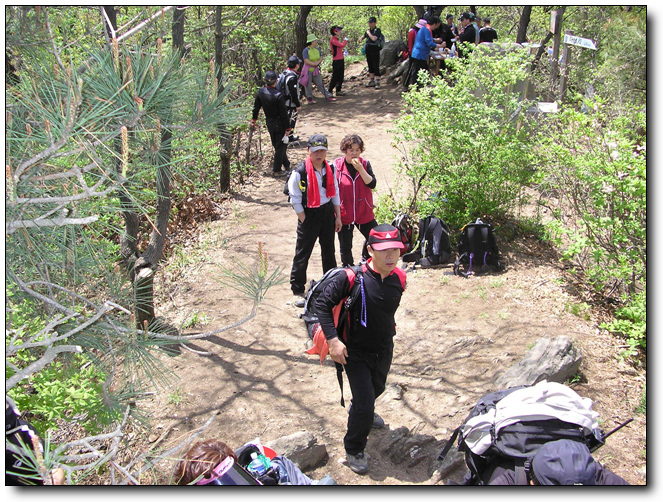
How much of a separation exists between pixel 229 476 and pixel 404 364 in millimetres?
2839

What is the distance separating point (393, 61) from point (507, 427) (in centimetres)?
1461

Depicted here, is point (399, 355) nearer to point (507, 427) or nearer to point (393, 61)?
point (507, 427)

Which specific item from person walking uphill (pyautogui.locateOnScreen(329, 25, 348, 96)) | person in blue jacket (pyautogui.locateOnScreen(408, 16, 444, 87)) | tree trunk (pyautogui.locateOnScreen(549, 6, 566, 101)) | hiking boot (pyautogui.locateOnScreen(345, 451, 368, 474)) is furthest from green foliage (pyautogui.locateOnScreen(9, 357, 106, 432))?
person walking uphill (pyautogui.locateOnScreen(329, 25, 348, 96))

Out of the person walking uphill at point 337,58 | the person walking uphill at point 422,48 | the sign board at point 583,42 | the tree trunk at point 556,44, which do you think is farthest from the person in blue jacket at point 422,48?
the sign board at point 583,42

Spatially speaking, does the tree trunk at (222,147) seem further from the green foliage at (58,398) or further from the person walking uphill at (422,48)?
the green foliage at (58,398)

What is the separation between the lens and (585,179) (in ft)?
17.7

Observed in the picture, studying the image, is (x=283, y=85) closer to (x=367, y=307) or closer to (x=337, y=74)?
(x=337, y=74)

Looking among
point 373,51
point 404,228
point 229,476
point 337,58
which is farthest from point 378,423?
point 373,51

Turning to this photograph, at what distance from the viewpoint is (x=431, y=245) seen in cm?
666

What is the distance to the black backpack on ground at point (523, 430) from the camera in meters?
2.73

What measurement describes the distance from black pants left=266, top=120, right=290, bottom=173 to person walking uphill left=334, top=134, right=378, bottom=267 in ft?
12.0

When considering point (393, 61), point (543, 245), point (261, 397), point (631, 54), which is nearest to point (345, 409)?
point (261, 397)

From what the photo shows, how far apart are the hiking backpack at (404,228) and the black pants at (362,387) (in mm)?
3055

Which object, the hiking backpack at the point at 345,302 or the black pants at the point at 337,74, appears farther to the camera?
the black pants at the point at 337,74
